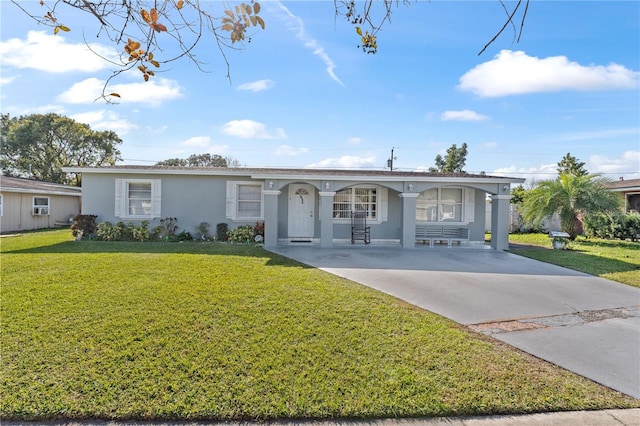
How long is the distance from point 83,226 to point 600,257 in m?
18.2

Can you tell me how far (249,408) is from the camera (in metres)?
2.56

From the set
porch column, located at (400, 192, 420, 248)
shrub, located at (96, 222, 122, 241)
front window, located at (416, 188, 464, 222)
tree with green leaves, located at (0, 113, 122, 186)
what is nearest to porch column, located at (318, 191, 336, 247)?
porch column, located at (400, 192, 420, 248)

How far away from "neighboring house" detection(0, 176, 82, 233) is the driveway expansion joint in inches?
776

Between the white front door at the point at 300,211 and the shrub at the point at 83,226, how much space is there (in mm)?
7622

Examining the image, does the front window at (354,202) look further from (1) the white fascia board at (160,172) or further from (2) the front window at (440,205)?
(1) the white fascia board at (160,172)

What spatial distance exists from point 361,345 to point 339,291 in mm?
2025

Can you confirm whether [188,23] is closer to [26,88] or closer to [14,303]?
[26,88]

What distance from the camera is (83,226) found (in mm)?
11781

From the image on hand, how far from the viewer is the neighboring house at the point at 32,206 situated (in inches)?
592

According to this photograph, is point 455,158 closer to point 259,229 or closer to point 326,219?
point 326,219

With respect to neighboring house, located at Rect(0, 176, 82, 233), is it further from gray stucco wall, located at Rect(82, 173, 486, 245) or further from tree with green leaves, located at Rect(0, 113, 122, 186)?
tree with green leaves, located at Rect(0, 113, 122, 186)

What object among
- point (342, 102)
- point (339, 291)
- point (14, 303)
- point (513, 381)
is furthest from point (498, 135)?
point (14, 303)

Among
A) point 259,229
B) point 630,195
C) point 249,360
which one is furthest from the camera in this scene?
point 630,195

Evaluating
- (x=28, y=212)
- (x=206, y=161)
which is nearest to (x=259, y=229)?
(x=28, y=212)
